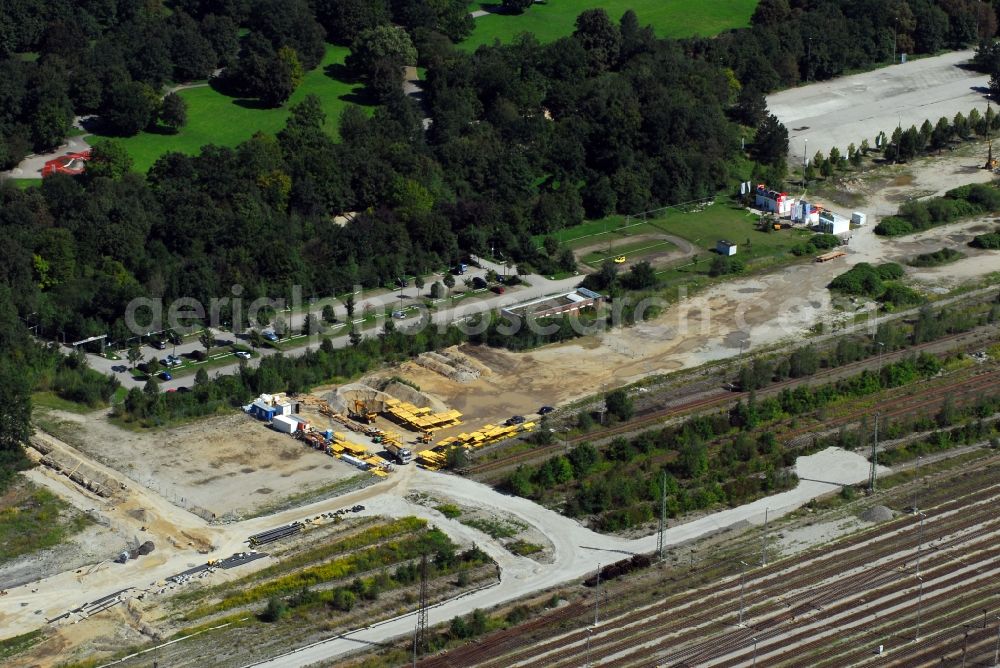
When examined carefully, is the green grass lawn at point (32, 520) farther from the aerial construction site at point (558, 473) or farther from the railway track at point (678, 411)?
the railway track at point (678, 411)

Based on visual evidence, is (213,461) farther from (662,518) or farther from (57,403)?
(662,518)

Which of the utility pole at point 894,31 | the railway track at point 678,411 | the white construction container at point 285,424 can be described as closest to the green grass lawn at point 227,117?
the white construction container at point 285,424

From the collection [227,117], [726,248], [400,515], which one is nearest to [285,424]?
[400,515]

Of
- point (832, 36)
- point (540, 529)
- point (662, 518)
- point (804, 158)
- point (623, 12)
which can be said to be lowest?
point (540, 529)

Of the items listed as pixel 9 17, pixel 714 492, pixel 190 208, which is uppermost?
pixel 9 17

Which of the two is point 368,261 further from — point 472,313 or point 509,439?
point 509,439

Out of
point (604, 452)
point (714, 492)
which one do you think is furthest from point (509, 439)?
point (714, 492)

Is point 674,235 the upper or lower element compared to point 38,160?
lower

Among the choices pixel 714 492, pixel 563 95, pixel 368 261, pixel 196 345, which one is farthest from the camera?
pixel 563 95
